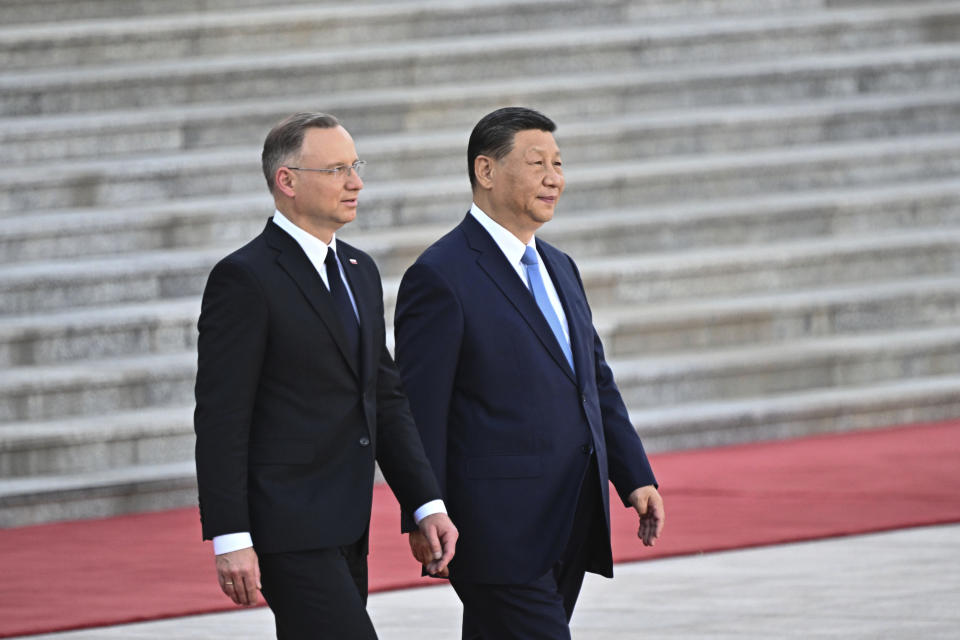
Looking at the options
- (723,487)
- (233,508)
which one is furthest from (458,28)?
(233,508)

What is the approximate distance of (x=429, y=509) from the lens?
119 inches

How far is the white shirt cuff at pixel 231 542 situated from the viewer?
2.80 meters

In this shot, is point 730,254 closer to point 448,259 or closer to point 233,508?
point 448,259

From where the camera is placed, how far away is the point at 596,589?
541cm

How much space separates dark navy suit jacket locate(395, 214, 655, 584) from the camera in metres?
3.24

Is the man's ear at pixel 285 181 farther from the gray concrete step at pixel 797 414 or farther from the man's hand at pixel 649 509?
the gray concrete step at pixel 797 414

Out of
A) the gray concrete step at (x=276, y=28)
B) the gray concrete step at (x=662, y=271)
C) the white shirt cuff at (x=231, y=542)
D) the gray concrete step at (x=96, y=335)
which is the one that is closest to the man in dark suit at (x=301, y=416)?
the white shirt cuff at (x=231, y=542)

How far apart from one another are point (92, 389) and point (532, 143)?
189 inches

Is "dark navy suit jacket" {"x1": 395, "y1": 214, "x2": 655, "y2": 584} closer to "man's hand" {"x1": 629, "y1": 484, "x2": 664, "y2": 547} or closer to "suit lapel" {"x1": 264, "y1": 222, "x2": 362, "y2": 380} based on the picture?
"man's hand" {"x1": 629, "y1": 484, "x2": 664, "y2": 547}

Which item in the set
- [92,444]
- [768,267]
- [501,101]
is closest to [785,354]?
[768,267]

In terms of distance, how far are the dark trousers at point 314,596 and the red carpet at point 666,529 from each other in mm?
2411

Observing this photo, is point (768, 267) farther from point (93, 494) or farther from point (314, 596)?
point (314, 596)

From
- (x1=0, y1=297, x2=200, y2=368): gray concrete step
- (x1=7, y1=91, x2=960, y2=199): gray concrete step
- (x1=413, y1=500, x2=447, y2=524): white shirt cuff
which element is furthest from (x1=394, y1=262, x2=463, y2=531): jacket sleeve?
(x1=7, y1=91, x2=960, y2=199): gray concrete step

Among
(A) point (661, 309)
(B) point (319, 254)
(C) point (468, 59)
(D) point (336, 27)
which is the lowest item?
(A) point (661, 309)
